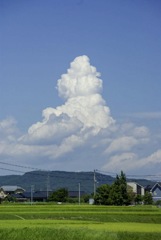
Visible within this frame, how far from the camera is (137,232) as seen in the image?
94.5ft

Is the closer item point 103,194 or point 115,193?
point 115,193

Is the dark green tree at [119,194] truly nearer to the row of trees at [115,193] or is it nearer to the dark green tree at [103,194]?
the row of trees at [115,193]

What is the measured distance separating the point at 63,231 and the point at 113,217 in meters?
23.3

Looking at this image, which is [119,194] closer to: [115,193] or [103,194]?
[115,193]

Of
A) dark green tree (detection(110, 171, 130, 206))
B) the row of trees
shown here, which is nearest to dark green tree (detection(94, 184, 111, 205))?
the row of trees

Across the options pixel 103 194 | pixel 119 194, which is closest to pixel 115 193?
pixel 119 194

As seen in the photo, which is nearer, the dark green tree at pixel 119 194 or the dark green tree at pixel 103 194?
the dark green tree at pixel 119 194

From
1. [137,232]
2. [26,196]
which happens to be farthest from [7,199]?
[137,232]

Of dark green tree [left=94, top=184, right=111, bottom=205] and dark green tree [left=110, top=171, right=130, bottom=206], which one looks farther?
dark green tree [left=94, top=184, right=111, bottom=205]

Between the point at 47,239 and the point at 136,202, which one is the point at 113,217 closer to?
the point at 47,239

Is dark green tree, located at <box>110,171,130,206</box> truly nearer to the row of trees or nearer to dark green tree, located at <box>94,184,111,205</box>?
the row of trees

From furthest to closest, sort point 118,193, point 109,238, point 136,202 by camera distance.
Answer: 1. point 136,202
2. point 118,193
3. point 109,238

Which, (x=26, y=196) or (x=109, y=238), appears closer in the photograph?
(x=109, y=238)

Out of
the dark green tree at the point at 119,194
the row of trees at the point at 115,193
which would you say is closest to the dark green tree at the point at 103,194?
the row of trees at the point at 115,193
